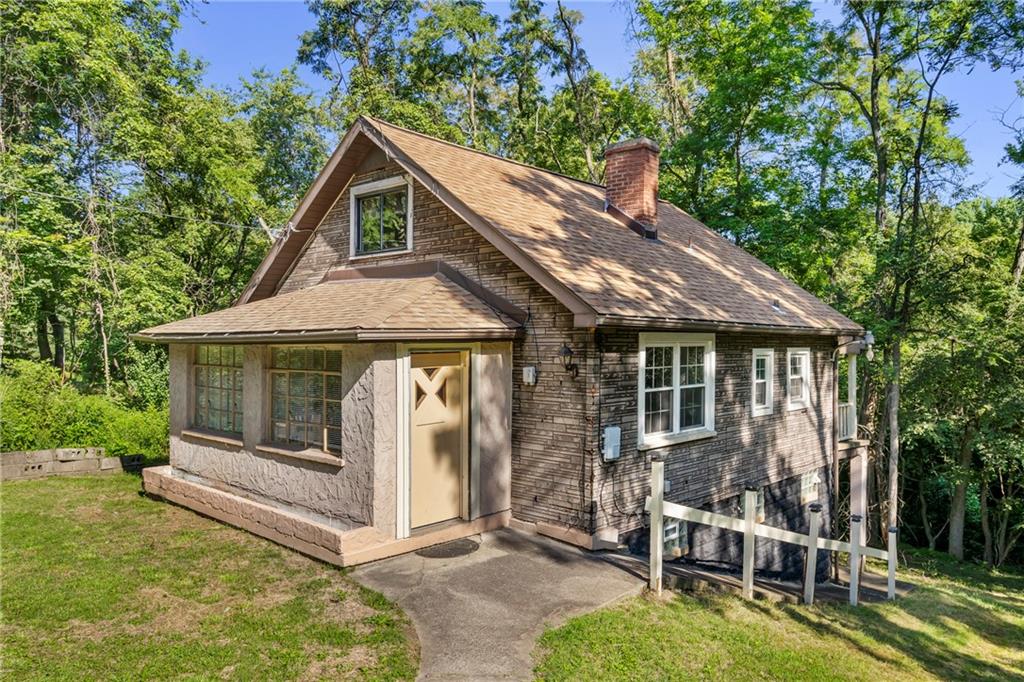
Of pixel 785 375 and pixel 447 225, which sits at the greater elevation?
pixel 447 225

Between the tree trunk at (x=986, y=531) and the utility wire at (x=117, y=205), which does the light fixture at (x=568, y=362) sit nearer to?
the utility wire at (x=117, y=205)

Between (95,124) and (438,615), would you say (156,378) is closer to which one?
(95,124)

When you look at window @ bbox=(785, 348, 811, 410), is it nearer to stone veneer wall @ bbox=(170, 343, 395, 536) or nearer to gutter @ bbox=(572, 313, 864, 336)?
gutter @ bbox=(572, 313, 864, 336)

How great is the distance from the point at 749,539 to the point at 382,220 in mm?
7928

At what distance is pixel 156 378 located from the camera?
19.6 meters

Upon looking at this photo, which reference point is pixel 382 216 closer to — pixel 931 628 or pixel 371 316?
pixel 371 316

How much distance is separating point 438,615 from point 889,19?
71.0 feet

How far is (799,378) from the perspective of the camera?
13164 mm

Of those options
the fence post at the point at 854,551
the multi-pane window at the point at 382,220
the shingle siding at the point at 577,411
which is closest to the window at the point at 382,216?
the multi-pane window at the point at 382,220

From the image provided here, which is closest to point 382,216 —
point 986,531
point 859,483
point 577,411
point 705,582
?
point 577,411

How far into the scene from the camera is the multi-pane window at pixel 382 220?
35.4 ft

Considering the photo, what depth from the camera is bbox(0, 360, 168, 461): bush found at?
13.5m

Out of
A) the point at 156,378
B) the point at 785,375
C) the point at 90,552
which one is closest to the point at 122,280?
the point at 156,378

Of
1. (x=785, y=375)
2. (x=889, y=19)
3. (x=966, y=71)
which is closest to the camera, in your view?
(x=785, y=375)
